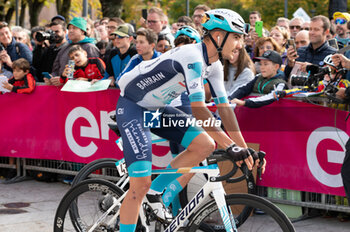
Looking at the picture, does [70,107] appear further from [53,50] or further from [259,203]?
[259,203]

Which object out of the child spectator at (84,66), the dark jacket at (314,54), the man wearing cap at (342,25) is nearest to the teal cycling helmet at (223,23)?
the dark jacket at (314,54)

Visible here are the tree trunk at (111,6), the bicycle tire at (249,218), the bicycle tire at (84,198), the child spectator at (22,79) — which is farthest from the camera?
the tree trunk at (111,6)

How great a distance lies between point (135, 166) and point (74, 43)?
5.14 metres

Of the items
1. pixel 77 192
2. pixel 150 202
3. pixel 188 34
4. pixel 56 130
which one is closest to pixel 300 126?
pixel 188 34

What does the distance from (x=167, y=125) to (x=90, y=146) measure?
339 centimetres

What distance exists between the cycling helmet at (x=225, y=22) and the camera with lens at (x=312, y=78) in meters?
1.95

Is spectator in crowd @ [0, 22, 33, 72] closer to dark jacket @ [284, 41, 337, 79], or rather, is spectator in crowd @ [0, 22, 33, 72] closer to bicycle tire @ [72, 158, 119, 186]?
dark jacket @ [284, 41, 337, 79]

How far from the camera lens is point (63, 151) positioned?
838 centimetres

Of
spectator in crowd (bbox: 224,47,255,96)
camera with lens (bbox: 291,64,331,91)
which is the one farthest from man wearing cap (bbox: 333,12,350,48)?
camera with lens (bbox: 291,64,331,91)

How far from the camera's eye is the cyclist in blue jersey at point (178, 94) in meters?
4.23

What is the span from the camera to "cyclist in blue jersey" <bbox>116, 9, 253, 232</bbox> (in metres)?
4.23

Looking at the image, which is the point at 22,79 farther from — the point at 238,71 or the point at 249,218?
the point at 249,218

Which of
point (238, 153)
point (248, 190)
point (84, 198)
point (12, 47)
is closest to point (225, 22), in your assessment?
point (238, 153)

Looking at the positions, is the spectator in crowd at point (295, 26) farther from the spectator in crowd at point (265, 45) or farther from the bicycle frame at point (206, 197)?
the bicycle frame at point (206, 197)
